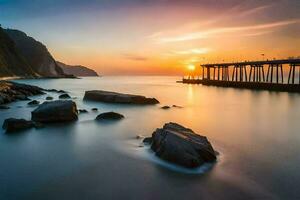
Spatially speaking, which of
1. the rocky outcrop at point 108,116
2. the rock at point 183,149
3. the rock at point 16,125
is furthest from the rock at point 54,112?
the rock at point 183,149

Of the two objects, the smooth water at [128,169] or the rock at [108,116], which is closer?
the smooth water at [128,169]

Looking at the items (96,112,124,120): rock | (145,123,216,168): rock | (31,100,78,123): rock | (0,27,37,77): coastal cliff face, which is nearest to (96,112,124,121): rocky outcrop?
(96,112,124,120): rock

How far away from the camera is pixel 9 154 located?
52.6 feet

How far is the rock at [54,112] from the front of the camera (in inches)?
961

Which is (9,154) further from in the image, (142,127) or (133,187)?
(142,127)

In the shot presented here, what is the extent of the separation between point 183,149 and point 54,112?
14380mm

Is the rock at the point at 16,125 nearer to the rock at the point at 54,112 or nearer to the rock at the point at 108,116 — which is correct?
the rock at the point at 54,112

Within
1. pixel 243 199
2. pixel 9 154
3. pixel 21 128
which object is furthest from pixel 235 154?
pixel 21 128

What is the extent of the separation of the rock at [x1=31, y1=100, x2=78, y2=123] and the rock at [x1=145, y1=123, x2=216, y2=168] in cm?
1215

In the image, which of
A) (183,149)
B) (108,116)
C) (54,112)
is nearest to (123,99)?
(108,116)

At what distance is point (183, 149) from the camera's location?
1328 centimetres

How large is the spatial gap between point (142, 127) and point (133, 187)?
13427mm

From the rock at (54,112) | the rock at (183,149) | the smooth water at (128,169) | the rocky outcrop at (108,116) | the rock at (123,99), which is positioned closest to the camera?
the smooth water at (128,169)

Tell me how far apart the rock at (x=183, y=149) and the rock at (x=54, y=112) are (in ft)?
39.9
